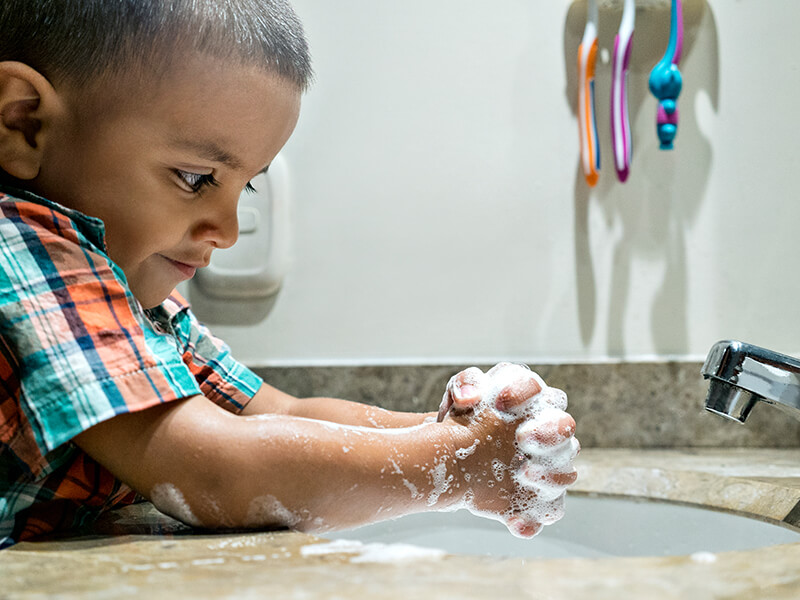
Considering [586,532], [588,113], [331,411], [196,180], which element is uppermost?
[588,113]

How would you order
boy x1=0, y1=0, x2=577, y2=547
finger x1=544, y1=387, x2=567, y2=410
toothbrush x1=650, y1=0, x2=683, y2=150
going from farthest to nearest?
toothbrush x1=650, y1=0, x2=683, y2=150 < finger x1=544, y1=387, x2=567, y2=410 < boy x1=0, y1=0, x2=577, y2=547

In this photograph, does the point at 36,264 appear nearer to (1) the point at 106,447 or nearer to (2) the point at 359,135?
(1) the point at 106,447

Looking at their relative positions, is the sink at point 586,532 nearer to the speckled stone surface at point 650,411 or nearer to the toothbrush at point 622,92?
the speckled stone surface at point 650,411

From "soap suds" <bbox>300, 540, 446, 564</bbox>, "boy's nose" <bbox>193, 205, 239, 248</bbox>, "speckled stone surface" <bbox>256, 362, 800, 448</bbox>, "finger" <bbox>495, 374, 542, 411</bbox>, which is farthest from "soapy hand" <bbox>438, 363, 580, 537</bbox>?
"speckled stone surface" <bbox>256, 362, 800, 448</bbox>

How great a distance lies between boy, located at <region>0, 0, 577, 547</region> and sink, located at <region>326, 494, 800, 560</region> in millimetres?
266

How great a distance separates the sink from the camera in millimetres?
749

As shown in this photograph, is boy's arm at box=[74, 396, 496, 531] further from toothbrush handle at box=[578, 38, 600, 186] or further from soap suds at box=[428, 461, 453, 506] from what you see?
toothbrush handle at box=[578, 38, 600, 186]

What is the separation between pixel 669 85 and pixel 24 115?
741 millimetres

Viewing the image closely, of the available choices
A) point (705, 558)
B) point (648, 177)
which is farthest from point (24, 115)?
point (648, 177)

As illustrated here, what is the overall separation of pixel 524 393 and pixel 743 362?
0.21 m

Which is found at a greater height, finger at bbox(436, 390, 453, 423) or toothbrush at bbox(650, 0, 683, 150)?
toothbrush at bbox(650, 0, 683, 150)

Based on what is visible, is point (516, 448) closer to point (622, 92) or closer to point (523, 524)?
point (523, 524)

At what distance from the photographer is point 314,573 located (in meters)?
0.36

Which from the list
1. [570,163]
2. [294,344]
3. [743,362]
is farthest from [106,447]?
[570,163]
